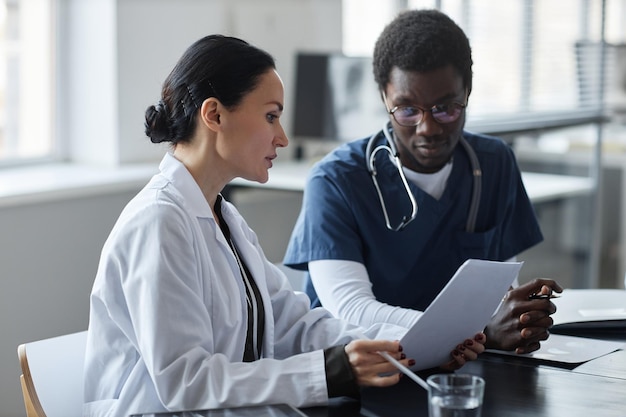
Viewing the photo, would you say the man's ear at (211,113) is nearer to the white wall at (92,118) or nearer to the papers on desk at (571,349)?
the papers on desk at (571,349)

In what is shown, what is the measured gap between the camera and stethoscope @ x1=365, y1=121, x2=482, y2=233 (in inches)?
74.4

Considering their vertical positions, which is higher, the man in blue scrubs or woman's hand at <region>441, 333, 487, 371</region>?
the man in blue scrubs

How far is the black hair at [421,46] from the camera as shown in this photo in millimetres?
1852

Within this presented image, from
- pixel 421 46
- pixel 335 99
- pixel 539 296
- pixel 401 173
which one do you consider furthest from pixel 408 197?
pixel 335 99

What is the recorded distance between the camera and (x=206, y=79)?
148cm

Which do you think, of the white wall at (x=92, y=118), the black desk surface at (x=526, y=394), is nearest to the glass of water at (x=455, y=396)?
the black desk surface at (x=526, y=394)

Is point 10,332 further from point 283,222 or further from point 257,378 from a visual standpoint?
point 257,378

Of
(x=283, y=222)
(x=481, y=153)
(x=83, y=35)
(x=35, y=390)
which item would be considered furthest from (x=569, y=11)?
(x=35, y=390)

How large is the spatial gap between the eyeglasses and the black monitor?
140 cm

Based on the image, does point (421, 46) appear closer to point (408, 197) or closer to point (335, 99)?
point (408, 197)

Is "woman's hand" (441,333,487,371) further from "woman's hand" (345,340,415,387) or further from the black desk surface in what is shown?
"woman's hand" (345,340,415,387)

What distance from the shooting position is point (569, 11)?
472cm

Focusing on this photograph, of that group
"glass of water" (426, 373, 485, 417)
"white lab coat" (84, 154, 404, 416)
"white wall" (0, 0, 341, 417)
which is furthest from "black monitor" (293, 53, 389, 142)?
"glass of water" (426, 373, 485, 417)

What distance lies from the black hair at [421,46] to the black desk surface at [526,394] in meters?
0.63
